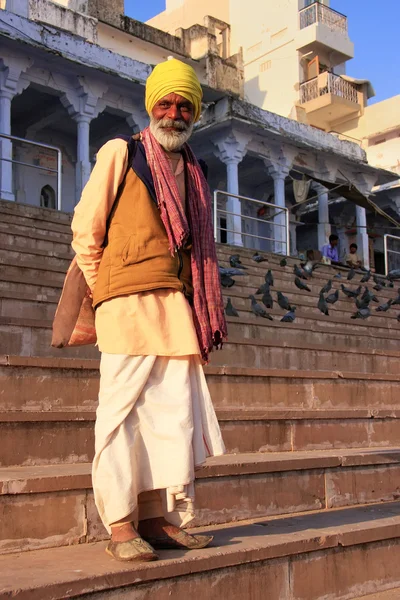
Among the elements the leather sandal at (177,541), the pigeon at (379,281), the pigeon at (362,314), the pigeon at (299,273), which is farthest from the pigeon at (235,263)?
the leather sandal at (177,541)

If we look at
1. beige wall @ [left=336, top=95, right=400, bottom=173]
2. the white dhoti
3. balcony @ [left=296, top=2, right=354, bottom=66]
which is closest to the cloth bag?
the white dhoti

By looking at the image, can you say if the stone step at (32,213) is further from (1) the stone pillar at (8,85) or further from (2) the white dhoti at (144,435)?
(2) the white dhoti at (144,435)

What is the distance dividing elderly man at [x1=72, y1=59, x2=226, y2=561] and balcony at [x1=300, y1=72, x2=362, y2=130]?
22.0 meters

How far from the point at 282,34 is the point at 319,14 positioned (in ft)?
4.42

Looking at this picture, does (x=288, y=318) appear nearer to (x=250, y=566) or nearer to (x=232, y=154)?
(x=250, y=566)

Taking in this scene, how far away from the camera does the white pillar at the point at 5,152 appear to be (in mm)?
11898

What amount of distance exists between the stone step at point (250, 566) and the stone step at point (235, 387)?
3.68ft

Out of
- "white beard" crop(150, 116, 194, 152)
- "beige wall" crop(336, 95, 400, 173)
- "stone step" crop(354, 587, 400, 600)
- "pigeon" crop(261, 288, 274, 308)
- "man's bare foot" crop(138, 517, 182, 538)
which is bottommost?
A: "stone step" crop(354, 587, 400, 600)

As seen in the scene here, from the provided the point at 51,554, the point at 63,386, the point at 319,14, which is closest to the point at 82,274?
the point at 51,554

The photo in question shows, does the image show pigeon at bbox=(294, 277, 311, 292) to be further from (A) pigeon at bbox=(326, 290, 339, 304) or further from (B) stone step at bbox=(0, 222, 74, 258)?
(B) stone step at bbox=(0, 222, 74, 258)

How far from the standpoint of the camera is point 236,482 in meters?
3.34

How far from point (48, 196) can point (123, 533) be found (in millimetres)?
13702

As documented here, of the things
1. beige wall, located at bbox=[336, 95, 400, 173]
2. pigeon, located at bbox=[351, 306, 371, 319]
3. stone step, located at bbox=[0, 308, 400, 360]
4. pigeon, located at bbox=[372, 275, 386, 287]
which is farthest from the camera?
beige wall, located at bbox=[336, 95, 400, 173]

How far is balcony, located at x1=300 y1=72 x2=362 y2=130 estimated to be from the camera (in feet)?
77.7
